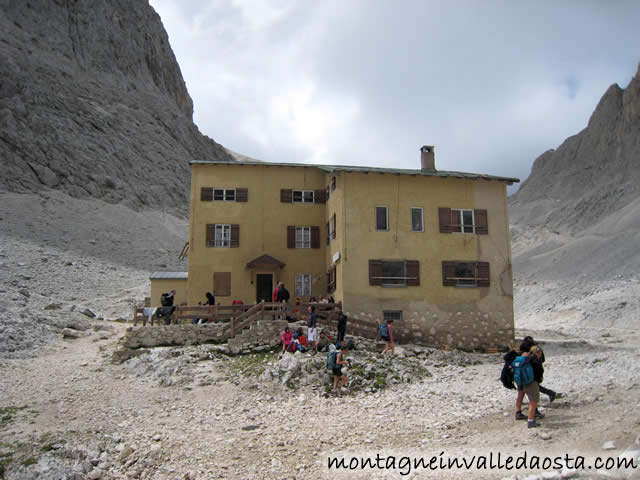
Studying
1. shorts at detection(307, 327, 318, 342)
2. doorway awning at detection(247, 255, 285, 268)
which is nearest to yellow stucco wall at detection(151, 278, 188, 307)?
doorway awning at detection(247, 255, 285, 268)

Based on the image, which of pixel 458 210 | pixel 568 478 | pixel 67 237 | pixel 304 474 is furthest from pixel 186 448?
pixel 67 237

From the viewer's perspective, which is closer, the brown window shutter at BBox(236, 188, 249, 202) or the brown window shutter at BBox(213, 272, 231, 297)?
the brown window shutter at BBox(213, 272, 231, 297)

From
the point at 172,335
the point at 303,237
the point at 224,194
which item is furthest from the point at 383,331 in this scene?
the point at 224,194

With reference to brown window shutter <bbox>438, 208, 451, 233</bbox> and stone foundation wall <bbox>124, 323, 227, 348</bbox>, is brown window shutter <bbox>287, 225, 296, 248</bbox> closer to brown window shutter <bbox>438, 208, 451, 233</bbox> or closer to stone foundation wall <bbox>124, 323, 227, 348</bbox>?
brown window shutter <bbox>438, 208, 451, 233</bbox>

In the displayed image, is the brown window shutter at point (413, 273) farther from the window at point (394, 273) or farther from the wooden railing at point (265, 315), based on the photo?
the wooden railing at point (265, 315)

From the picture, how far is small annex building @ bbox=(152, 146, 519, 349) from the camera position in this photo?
2619 centimetres

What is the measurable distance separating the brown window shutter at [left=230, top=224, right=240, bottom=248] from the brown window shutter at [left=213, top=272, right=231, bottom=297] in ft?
5.13

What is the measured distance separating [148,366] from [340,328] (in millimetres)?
7116

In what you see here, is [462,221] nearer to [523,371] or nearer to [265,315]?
[265,315]

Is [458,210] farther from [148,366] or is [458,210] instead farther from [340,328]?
[148,366]

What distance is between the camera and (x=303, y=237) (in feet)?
98.9

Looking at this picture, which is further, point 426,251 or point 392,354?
point 426,251

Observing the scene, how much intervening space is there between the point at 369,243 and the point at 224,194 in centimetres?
862

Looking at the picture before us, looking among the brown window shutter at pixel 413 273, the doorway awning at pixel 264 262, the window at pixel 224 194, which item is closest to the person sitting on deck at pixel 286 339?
the brown window shutter at pixel 413 273
